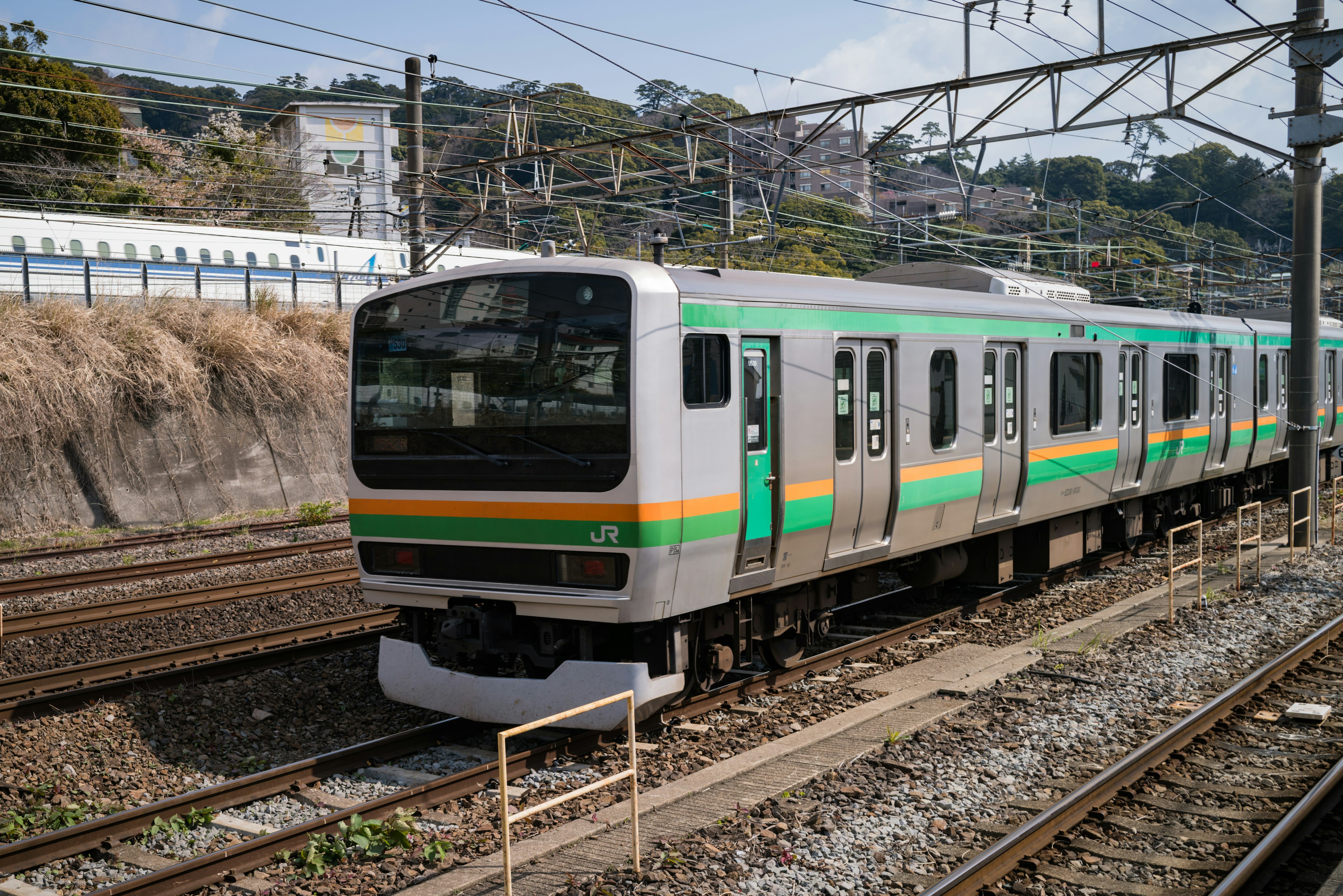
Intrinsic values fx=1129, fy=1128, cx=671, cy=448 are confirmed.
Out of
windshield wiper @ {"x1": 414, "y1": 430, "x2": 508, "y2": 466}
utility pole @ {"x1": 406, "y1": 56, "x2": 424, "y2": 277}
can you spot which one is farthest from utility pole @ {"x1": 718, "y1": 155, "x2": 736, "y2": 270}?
windshield wiper @ {"x1": 414, "y1": 430, "x2": 508, "y2": 466}

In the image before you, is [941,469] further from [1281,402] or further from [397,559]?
[1281,402]

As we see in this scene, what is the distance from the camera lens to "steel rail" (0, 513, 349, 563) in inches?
583

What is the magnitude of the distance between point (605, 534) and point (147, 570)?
8.94 metres

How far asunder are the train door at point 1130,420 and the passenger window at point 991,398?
3172mm

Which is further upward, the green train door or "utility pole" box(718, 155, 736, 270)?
"utility pole" box(718, 155, 736, 270)

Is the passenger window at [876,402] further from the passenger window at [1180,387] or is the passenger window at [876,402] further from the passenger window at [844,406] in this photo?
the passenger window at [1180,387]

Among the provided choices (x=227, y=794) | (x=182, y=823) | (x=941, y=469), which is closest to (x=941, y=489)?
(x=941, y=469)

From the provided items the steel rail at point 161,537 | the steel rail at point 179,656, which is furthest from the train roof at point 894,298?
the steel rail at point 161,537

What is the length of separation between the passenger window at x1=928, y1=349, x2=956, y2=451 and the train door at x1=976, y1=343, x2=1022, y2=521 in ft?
1.91

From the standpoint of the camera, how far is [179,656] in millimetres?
9141

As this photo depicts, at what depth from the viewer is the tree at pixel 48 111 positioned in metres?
36.0

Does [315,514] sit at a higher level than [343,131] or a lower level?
lower

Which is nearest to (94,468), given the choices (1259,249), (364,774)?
(364,774)

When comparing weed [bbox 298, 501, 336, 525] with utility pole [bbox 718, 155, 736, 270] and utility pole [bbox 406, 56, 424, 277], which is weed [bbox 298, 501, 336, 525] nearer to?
utility pole [bbox 406, 56, 424, 277]
